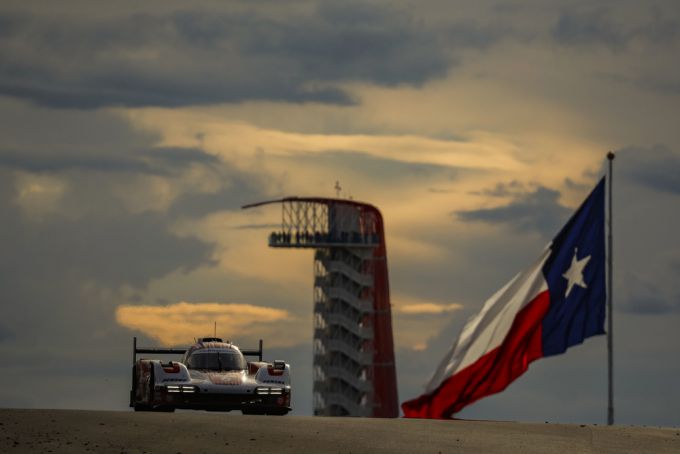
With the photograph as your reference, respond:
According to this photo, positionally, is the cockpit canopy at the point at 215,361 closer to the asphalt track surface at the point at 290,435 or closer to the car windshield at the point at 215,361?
the car windshield at the point at 215,361

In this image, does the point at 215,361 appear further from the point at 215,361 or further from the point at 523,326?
the point at 523,326

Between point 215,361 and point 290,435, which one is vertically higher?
point 215,361

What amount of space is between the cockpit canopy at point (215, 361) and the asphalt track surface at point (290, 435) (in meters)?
6.63

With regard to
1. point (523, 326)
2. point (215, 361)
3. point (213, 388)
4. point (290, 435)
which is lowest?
point (290, 435)

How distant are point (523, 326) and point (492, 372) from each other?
1.23 metres

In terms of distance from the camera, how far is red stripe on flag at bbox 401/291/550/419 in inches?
1340

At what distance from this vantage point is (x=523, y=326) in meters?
34.6

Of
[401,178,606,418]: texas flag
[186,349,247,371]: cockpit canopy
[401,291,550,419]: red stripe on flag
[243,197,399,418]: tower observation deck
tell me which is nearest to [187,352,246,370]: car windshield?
[186,349,247,371]: cockpit canopy

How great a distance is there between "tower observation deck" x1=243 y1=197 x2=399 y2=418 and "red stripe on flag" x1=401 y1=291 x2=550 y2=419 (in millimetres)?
130161

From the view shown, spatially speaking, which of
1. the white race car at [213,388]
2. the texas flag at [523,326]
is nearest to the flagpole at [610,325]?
the texas flag at [523,326]

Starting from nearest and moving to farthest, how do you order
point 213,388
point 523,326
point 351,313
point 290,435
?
point 290,435
point 523,326
point 213,388
point 351,313

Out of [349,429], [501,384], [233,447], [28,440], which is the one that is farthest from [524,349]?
[28,440]

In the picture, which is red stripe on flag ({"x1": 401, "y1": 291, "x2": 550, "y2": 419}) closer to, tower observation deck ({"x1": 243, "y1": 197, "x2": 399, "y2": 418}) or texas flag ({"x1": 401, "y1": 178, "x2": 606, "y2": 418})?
texas flag ({"x1": 401, "y1": 178, "x2": 606, "y2": 418})

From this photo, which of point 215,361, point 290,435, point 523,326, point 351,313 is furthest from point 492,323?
point 351,313
